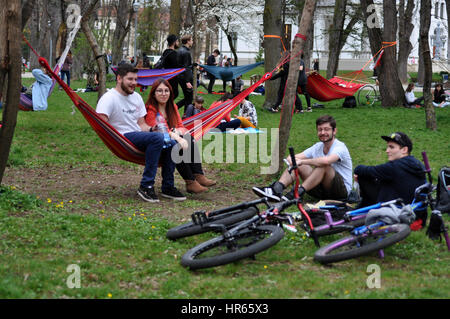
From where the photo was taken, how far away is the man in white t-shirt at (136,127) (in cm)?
668

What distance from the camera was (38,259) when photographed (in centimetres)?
439

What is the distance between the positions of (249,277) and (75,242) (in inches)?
58.5

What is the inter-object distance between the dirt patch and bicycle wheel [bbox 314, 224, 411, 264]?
75.9 inches

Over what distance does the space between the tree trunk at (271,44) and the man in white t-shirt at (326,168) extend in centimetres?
944

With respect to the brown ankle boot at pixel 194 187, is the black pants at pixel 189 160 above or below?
above

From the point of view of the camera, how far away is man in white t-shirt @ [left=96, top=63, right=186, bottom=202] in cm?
668

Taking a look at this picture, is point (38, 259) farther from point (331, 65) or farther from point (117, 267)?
point (331, 65)

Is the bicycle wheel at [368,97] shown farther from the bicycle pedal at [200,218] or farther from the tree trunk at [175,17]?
the bicycle pedal at [200,218]

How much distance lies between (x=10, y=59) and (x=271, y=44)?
34.8 feet

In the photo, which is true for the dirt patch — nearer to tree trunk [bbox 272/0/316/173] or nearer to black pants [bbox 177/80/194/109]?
tree trunk [bbox 272/0/316/173]

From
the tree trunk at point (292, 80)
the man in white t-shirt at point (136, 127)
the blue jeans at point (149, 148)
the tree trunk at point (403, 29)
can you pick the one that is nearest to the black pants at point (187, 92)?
the tree trunk at point (292, 80)

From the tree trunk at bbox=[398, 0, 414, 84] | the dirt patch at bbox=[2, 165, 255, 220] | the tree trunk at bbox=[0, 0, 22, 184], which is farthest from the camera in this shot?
the tree trunk at bbox=[398, 0, 414, 84]

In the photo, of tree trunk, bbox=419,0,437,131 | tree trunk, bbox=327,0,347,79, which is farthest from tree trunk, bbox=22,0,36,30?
tree trunk, bbox=327,0,347,79
